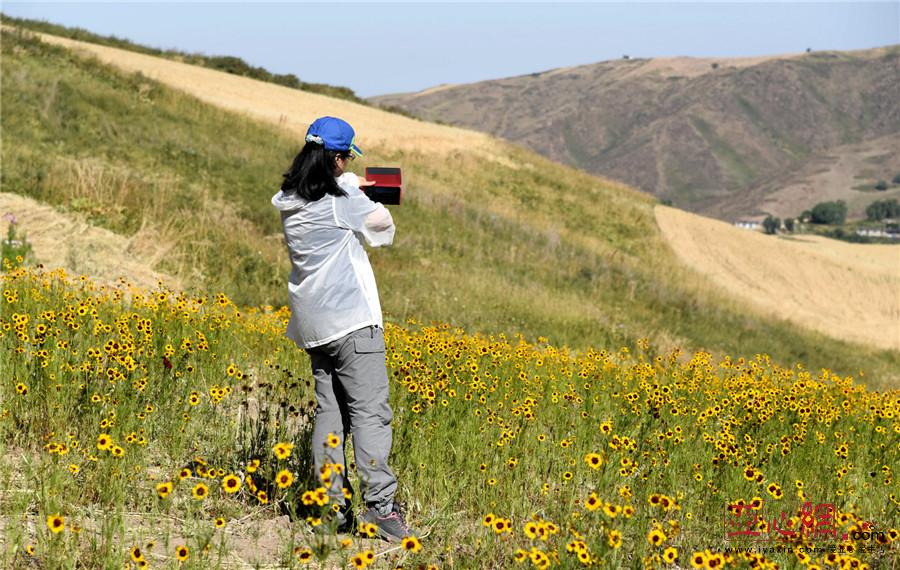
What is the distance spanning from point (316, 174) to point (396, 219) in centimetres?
1596

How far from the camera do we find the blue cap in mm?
4047

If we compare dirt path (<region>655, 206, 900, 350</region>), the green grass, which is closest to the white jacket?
dirt path (<region>655, 206, 900, 350</region>)

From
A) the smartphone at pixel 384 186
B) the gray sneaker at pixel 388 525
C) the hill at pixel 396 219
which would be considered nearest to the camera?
the gray sneaker at pixel 388 525

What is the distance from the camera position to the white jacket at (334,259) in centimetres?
403

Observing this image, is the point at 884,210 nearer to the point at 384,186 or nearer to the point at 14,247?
the point at 14,247

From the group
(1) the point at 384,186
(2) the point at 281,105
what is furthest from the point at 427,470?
(2) the point at 281,105

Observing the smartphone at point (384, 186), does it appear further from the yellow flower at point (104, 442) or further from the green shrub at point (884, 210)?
the green shrub at point (884, 210)

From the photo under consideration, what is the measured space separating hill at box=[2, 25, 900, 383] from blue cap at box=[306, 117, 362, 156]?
8392 millimetres

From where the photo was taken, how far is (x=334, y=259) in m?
4.07

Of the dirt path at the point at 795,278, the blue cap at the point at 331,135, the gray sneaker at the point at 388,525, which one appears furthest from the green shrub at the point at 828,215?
the gray sneaker at the point at 388,525

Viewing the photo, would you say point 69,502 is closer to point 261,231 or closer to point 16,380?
point 16,380

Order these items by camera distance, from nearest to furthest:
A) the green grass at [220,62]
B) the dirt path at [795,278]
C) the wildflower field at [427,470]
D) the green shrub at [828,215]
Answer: the wildflower field at [427,470] < the dirt path at [795,278] < the green grass at [220,62] < the green shrub at [828,215]

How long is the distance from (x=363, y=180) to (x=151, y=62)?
3630 cm

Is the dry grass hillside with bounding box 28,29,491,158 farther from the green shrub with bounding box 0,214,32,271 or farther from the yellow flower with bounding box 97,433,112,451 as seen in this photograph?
the yellow flower with bounding box 97,433,112,451
